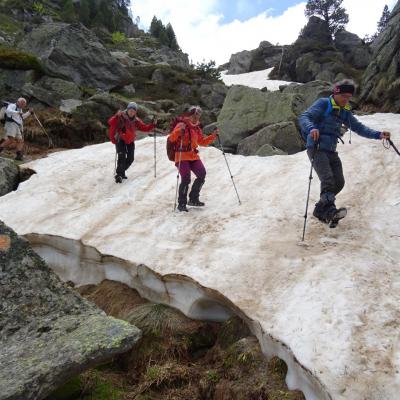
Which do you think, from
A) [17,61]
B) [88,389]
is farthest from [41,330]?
[17,61]

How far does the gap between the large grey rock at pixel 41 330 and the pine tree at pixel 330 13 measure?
73.4 metres

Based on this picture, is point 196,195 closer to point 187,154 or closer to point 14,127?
point 187,154

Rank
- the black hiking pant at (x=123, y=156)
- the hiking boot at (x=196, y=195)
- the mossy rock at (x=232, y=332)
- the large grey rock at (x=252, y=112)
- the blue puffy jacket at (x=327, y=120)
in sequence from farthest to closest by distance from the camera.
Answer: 1. the large grey rock at (x=252, y=112)
2. the black hiking pant at (x=123, y=156)
3. the hiking boot at (x=196, y=195)
4. the blue puffy jacket at (x=327, y=120)
5. the mossy rock at (x=232, y=332)

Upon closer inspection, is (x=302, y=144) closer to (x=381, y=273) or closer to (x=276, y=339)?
(x=381, y=273)

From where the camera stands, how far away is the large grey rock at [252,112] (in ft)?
58.8

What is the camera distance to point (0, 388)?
13.4 feet

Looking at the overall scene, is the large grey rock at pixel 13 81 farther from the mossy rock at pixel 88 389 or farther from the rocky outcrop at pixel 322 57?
the rocky outcrop at pixel 322 57

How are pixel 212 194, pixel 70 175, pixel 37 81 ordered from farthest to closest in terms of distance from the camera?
pixel 37 81 → pixel 70 175 → pixel 212 194

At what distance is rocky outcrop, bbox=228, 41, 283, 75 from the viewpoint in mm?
74812

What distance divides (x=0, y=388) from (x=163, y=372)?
235 cm

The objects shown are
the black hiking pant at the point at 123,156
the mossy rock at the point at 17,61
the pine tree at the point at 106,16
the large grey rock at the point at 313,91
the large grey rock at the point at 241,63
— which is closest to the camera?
the black hiking pant at the point at 123,156

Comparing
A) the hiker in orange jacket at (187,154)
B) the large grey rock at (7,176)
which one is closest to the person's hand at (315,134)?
the hiker in orange jacket at (187,154)

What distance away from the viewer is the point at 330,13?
69.0m

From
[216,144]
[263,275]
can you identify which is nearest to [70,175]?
[216,144]
